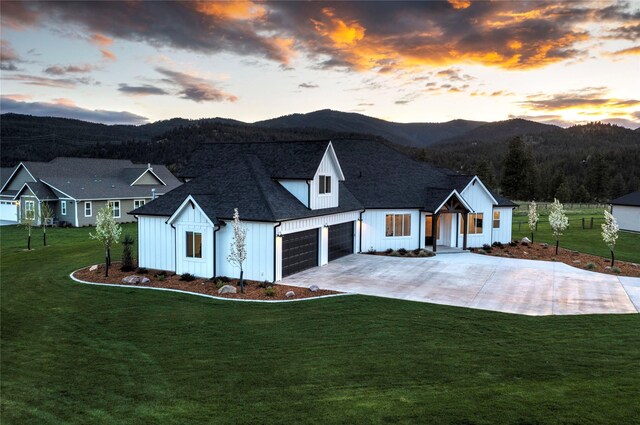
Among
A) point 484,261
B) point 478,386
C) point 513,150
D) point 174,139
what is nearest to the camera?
point 478,386

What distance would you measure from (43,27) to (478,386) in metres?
22.5

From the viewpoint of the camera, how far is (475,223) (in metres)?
28.5

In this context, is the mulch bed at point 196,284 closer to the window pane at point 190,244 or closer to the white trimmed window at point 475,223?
the window pane at point 190,244

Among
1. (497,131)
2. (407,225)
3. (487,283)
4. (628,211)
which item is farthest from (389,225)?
(497,131)

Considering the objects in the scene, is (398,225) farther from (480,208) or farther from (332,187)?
(332,187)

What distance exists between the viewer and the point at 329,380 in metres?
8.62

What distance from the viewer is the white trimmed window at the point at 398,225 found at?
2742cm

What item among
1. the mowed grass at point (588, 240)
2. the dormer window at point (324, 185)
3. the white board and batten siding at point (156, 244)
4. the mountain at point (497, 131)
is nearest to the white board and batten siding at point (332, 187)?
the dormer window at point (324, 185)

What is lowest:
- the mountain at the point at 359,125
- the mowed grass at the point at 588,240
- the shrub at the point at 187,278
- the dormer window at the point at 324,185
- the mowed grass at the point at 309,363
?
the mowed grass at the point at 309,363

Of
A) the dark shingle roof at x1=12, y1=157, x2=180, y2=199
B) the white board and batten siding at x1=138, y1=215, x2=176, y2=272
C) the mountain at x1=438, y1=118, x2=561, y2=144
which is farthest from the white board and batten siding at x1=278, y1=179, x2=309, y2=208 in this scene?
the mountain at x1=438, y1=118, x2=561, y2=144

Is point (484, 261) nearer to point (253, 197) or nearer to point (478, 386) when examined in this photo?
point (253, 197)

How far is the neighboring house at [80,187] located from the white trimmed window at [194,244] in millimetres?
25161

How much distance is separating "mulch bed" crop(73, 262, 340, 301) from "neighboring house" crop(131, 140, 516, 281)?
0.66 metres

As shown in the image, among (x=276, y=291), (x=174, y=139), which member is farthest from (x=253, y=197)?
(x=174, y=139)
